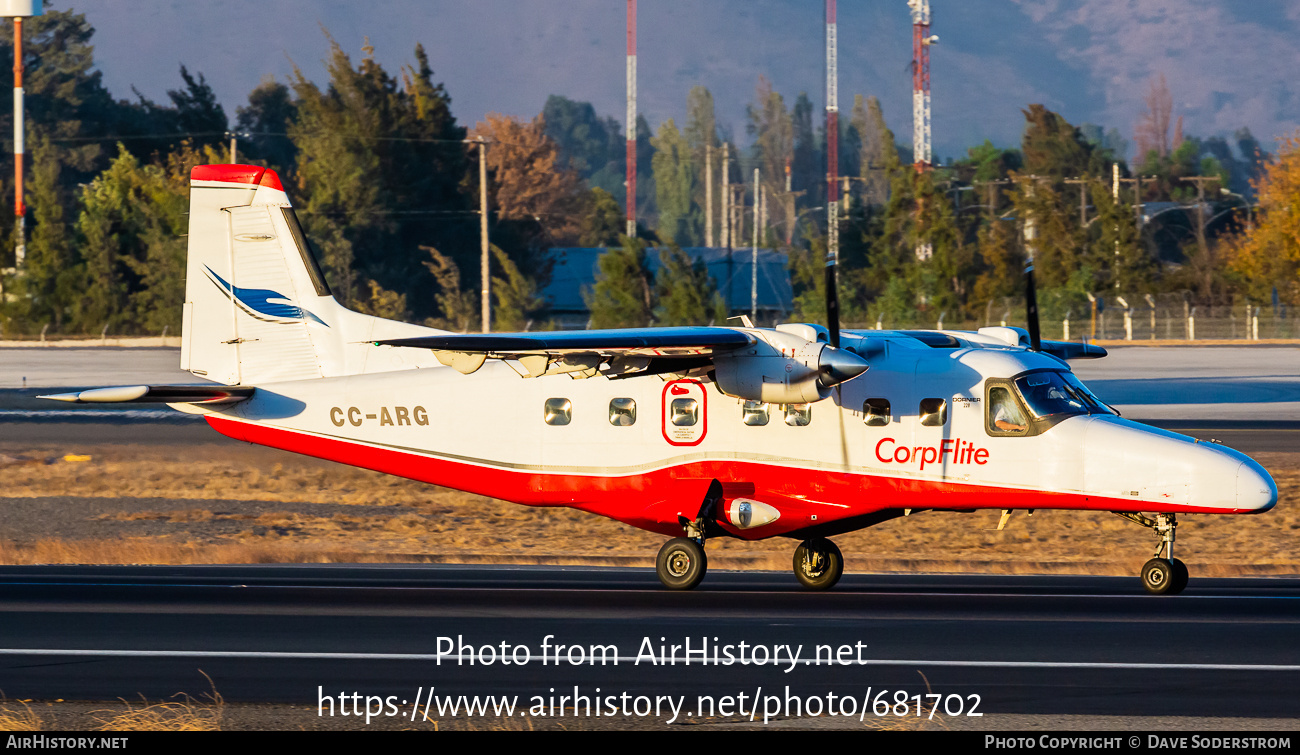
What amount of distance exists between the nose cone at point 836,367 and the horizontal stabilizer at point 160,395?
7802mm

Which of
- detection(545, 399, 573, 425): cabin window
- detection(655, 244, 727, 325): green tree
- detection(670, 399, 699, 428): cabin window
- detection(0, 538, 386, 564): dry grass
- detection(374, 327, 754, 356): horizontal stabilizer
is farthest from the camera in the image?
detection(655, 244, 727, 325): green tree

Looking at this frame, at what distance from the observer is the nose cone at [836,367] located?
52.6 feet

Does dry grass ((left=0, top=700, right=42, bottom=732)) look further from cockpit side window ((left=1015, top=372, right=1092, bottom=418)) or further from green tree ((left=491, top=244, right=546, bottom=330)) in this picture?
green tree ((left=491, top=244, right=546, bottom=330))

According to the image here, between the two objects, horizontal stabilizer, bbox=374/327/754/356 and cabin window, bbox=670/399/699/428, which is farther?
cabin window, bbox=670/399/699/428

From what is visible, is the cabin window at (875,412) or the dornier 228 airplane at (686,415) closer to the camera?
the dornier 228 airplane at (686,415)

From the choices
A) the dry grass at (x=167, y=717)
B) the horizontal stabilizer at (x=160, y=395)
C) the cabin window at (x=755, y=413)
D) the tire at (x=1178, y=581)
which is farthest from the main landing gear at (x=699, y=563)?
the dry grass at (x=167, y=717)

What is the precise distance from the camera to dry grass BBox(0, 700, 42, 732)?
964 cm

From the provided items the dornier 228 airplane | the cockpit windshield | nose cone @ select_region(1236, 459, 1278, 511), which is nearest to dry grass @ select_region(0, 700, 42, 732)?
the dornier 228 airplane

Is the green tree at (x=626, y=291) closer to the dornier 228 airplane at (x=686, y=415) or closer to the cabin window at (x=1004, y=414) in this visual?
the dornier 228 airplane at (x=686, y=415)

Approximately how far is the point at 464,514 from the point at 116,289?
173 ft

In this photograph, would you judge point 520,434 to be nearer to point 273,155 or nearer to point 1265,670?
point 1265,670

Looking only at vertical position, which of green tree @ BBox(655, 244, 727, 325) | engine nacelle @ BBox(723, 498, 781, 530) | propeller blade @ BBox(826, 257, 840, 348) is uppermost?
green tree @ BBox(655, 244, 727, 325)

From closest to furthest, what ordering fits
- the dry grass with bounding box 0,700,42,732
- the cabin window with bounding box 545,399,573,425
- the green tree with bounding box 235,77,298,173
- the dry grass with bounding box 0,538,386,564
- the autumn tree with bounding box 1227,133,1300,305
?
the dry grass with bounding box 0,700,42,732, the cabin window with bounding box 545,399,573,425, the dry grass with bounding box 0,538,386,564, the autumn tree with bounding box 1227,133,1300,305, the green tree with bounding box 235,77,298,173

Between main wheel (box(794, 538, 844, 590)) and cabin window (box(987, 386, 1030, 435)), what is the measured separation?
2.57 meters
